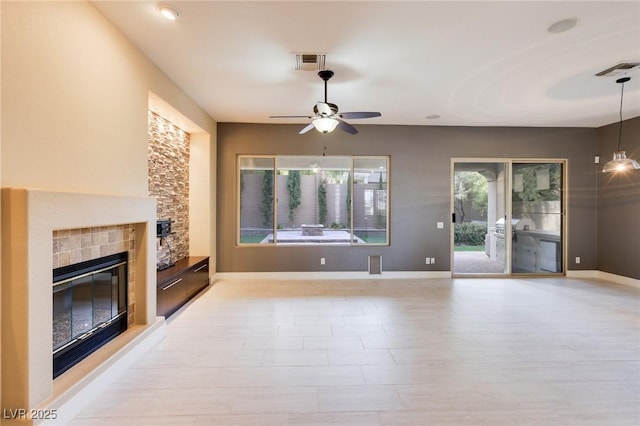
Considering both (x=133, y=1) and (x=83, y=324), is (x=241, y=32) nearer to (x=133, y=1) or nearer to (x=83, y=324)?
(x=133, y=1)

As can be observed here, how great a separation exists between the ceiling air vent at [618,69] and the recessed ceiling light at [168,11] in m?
4.52

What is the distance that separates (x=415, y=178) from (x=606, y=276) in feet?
13.3

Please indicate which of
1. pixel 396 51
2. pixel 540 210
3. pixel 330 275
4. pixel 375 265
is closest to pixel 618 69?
pixel 396 51

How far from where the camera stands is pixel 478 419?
191 cm

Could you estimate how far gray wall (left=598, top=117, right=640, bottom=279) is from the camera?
5121 millimetres

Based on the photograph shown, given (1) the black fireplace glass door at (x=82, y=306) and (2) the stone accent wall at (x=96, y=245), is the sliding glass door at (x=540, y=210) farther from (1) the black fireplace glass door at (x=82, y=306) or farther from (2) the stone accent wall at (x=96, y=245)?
(1) the black fireplace glass door at (x=82, y=306)

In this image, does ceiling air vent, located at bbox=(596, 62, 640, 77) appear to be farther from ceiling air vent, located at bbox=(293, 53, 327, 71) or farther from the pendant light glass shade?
ceiling air vent, located at bbox=(293, 53, 327, 71)

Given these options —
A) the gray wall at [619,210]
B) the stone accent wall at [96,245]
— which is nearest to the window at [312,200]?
the stone accent wall at [96,245]

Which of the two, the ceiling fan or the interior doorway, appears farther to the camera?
the interior doorway

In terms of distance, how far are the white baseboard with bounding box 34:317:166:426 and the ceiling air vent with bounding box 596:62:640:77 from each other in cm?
570

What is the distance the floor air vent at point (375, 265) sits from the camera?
5.66m

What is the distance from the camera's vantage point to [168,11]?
7.75 ft

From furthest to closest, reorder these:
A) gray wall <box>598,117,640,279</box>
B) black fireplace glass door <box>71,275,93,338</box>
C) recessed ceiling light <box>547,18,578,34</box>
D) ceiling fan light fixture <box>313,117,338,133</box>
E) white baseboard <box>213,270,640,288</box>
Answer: white baseboard <box>213,270,640,288</box> < gray wall <box>598,117,640,279</box> < ceiling fan light fixture <box>313,117,338,133</box> < recessed ceiling light <box>547,18,578,34</box> < black fireplace glass door <box>71,275,93,338</box>

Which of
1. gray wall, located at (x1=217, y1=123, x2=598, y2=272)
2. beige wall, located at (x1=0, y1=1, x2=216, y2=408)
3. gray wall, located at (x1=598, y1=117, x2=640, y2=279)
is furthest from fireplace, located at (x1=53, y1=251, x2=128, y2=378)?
gray wall, located at (x1=598, y1=117, x2=640, y2=279)
